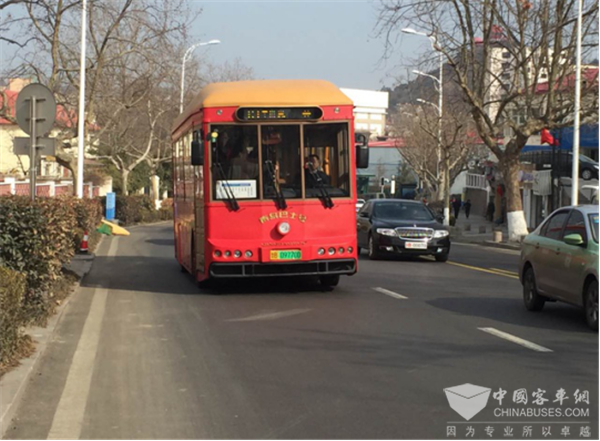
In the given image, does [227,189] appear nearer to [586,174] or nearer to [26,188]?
[26,188]

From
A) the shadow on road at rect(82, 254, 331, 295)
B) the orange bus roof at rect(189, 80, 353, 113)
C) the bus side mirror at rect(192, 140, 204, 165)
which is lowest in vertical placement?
the shadow on road at rect(82, 254, 331, 295)

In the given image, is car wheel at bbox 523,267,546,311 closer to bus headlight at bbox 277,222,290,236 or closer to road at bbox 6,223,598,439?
road at bbox 6,223,598,439

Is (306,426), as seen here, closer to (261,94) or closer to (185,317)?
(185,317)

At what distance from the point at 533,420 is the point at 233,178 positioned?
29.1ft

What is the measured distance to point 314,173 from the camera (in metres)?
15.2

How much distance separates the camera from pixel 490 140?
37.6m

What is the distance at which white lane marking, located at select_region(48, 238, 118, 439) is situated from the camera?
7.02m

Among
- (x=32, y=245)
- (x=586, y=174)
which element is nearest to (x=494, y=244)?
(x=586, y=174)

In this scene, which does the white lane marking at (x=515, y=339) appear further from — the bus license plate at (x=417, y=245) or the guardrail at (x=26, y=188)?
the guardrail at (x=26, y=188)

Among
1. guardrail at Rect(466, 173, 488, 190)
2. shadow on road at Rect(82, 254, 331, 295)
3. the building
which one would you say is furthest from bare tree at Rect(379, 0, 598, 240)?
the building

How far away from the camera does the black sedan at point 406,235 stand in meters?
23.9

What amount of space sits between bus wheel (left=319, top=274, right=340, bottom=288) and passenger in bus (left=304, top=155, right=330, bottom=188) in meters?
2.06

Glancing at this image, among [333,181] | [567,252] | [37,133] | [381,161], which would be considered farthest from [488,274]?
[381,161]

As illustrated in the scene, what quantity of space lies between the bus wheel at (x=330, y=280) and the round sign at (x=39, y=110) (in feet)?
18.4
